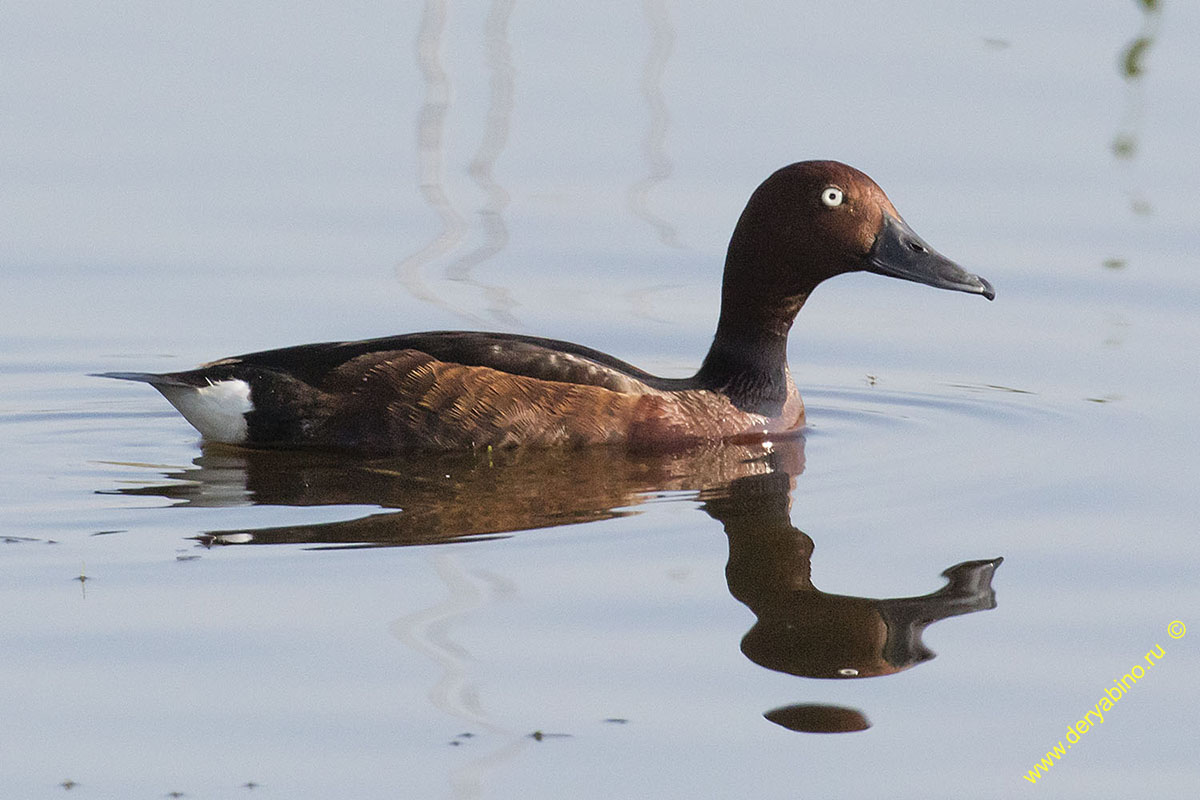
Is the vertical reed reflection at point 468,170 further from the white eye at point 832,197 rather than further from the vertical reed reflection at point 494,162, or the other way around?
the white eye at point 832,197

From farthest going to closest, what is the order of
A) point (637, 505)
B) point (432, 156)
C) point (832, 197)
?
point (432, 156) → point (832, 197) → point (637, 505)

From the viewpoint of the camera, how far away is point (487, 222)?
11477mm

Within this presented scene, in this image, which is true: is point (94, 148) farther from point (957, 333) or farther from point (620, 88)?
point (957, 333)

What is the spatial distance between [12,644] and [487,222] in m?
5.76

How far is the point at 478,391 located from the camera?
8.42 meters

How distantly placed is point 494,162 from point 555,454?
4.10 m

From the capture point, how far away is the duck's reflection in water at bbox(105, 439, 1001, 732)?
6.31 m

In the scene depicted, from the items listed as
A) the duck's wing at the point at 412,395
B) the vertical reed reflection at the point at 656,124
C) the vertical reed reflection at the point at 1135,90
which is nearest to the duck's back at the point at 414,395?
the duck's wing at the point at 412,395

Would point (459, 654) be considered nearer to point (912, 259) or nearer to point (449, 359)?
point (449, 359)

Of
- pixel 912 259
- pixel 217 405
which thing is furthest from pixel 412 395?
pixel 912 259

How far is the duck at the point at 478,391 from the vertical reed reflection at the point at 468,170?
5.99 feet

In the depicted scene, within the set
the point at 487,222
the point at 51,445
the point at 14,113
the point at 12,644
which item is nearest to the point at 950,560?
the point at 12,644

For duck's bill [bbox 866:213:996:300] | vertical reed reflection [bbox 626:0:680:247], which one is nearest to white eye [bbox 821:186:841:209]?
duck's bill [bbox 866:213:996:300]

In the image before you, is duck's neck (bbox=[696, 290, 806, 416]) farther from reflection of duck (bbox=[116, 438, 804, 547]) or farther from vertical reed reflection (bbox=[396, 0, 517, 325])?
vertical reed reflection (bbox=[396, 0, 517, 325])
